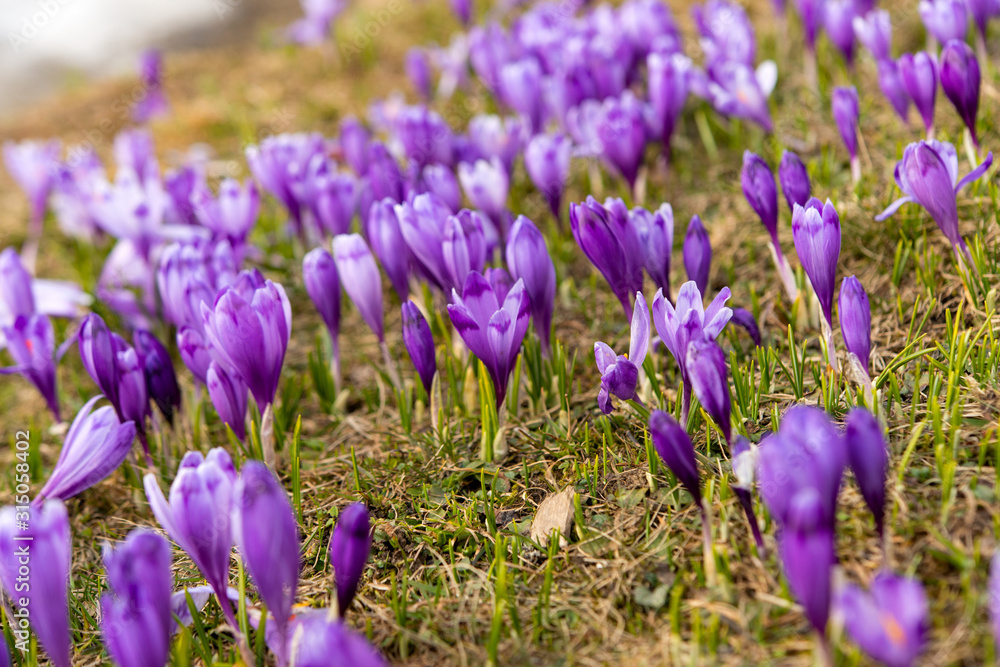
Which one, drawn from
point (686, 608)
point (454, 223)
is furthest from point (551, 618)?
point (454, 223)

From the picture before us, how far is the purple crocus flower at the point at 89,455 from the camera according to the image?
6.93 ft

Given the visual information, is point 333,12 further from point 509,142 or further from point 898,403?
point 898,403

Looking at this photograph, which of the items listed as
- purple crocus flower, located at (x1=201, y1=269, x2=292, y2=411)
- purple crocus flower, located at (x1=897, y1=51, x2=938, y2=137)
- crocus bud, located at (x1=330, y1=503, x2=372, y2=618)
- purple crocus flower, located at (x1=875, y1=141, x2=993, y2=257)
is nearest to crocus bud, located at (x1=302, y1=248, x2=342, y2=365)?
purple crocus flower, located at (x1=201, y1=269, x2=292, y2=411)

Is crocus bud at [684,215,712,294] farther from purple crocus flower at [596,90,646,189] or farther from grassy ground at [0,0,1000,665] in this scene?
purple crocus flower at [596,90,646,189]

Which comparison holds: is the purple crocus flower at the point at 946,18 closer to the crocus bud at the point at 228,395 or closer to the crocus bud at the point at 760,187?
the crocus bud at the point at 760,187

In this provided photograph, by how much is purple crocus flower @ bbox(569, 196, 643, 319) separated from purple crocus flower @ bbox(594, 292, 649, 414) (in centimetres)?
31

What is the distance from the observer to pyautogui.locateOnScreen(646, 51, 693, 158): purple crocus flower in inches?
128

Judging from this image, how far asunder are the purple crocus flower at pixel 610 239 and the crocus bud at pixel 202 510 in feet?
3.59

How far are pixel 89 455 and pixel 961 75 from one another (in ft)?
8.81

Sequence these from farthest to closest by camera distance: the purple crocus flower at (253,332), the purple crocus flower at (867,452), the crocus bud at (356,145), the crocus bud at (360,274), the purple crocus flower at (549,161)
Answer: the crocus bud at (356,145) → the purple crocus flower at (549,161) → the crocus bud at (360,274) → the purple crocus flower at (253,332) → the purple crocus flower at (867,452)

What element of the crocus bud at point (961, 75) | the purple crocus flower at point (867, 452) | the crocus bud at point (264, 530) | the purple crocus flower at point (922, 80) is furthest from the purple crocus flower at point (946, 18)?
the crocus bud at point (264, 530)

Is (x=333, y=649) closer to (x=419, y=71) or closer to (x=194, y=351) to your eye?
(x=194, y=351)

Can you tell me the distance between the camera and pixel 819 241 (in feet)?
6.46

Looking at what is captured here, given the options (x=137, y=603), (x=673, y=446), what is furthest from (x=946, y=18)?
(x=137, y=603)
